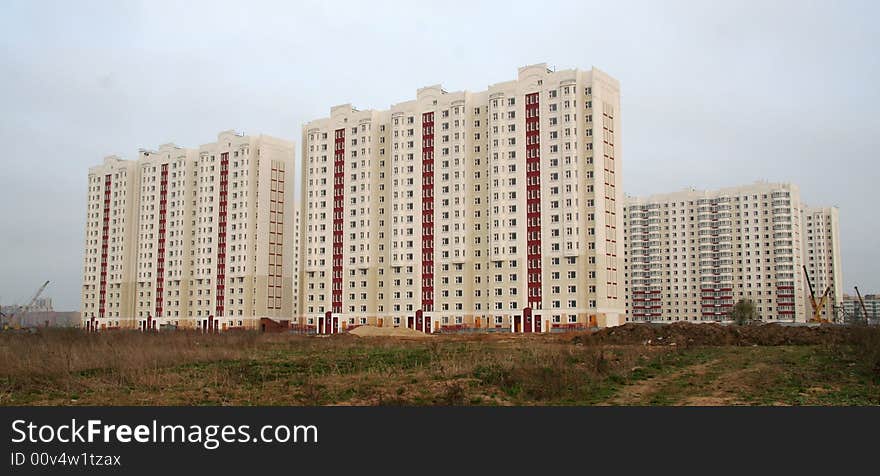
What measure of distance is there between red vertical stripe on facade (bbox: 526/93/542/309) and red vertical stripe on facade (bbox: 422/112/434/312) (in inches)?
600

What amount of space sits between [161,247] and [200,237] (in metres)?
10.9

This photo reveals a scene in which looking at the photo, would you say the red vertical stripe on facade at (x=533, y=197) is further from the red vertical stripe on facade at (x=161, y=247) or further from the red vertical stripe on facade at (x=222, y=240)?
the red vertical stripe on facade at (x=161, y=247)

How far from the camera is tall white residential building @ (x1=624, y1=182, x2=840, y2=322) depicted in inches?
6319

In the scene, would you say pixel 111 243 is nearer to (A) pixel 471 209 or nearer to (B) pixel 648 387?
(A) pixel 471 209

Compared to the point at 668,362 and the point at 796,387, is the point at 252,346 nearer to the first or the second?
the point at 668,362

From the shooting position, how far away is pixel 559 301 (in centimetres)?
9981

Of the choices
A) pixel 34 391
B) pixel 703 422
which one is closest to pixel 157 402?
pixel 34 391

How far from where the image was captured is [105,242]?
5994 inches

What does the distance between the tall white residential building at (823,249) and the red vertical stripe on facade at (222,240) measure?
132 meters

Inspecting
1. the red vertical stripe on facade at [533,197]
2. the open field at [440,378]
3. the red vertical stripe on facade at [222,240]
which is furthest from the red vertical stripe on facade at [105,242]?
the open field at [440,378]

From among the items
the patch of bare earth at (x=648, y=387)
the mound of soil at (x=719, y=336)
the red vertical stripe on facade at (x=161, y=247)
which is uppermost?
the red vertical stripe on facade at (x=161, y=247)

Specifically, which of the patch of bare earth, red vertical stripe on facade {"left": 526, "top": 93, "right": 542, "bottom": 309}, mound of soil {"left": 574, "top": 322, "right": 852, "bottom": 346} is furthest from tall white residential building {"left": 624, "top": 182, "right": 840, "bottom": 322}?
the patch of bare earth

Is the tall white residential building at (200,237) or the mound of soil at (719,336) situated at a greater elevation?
the tall white residential building at (200,237)

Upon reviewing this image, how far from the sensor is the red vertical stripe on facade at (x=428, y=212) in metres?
110
